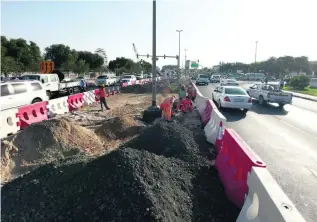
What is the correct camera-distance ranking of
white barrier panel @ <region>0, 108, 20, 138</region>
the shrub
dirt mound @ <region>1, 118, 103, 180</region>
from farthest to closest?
the shrub < white barrier panel @ <region>0, 108, 20, 138</region> < dirt mound @ <region>1, 118, 103, 180</region>

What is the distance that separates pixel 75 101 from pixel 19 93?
3.89 m

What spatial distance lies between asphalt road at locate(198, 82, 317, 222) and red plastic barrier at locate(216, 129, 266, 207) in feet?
4.27

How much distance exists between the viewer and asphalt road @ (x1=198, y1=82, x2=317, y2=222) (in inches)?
233

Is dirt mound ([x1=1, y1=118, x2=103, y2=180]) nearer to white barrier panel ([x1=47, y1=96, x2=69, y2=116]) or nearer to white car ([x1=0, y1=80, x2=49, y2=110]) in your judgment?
white barrier panel ([x1=47, y1=96, x2=69, y2=116])

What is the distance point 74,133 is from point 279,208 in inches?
280

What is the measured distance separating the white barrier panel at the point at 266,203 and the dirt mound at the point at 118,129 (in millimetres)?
6865

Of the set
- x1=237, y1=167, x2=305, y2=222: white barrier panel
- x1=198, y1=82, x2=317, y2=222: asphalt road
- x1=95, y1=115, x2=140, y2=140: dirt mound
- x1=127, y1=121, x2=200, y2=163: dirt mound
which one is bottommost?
x1=198, y1=82, x2=317, y2=222: asphalt road

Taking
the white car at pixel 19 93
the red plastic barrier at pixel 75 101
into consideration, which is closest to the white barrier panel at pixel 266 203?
the white car at pixel 19 93

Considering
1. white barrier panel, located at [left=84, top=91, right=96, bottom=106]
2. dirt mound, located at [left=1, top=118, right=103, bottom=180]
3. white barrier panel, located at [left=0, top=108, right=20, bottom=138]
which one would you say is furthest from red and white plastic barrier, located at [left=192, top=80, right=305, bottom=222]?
white barrier panel, located at [left=84, top=91, right=96, bottom=106]

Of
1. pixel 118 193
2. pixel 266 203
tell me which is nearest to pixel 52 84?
pixel 118 193

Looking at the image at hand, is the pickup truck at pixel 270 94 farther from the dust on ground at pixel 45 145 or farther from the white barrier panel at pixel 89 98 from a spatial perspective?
the dust on ground at pixel 45 145

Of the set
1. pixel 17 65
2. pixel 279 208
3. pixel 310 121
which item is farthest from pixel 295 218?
pixel 17 65

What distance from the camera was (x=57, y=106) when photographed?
14781 millimetres

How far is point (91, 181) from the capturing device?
457 cm
